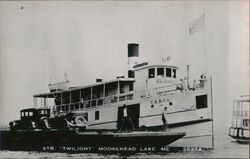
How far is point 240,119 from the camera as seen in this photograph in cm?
422

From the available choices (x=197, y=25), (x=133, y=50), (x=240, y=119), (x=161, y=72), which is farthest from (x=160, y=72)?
(x=240, y=119)

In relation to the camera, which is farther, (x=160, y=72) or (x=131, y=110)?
(x=160, y=72)

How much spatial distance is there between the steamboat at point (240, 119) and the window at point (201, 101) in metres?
0.27

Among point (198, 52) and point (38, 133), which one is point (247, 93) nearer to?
point (198, 52)

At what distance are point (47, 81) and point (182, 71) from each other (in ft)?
4.06

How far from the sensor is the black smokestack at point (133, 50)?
4.06 metres

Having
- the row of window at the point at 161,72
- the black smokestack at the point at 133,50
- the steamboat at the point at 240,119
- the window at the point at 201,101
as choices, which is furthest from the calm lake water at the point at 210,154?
the black smokestack at the point at 133,50

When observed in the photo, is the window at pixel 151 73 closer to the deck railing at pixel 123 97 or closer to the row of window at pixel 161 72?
the row of window at pixel 161 72

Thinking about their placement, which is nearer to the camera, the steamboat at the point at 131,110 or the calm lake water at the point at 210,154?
the calm lake water at the point at 210,154

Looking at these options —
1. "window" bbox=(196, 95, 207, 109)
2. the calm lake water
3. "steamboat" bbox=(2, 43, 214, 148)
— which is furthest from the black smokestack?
the calm lake water

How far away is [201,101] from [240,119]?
405mm

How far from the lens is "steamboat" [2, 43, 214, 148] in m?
4.12

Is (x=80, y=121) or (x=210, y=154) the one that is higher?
(x=80, y=121)

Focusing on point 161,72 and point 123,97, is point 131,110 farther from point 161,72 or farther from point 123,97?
point 161,72
